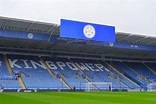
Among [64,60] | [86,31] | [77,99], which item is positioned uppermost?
[86,31]

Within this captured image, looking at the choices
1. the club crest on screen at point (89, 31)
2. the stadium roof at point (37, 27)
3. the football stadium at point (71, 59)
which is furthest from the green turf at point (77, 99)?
the club crest on screen at point (89, 31)

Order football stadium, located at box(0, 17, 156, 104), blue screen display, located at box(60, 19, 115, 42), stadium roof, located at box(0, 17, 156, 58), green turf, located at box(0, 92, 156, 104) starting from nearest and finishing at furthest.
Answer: green turf, located at box(0, 92, 156, 104) → stadium roof, located at box(0, 17, 156, 58) → blue screen display, located at box(60, 19, 115, 42) → football stadium, located at box(0, 17, 156, 104)

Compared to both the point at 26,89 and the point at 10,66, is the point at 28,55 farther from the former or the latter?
the point at 26,89

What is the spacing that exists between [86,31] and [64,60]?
12.6 metres

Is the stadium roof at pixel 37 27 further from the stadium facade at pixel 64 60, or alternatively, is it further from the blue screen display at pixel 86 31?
the blue screen display at pixel 86 31

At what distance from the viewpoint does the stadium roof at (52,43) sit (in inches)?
1539

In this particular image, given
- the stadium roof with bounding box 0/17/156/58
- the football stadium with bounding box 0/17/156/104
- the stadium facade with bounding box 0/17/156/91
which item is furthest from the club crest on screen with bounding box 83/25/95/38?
the stadium roof with bounding box 0/17/156/58

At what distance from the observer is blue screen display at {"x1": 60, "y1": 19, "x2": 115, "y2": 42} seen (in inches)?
1553

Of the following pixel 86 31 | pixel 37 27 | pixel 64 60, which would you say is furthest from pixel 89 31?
pixel 64 60

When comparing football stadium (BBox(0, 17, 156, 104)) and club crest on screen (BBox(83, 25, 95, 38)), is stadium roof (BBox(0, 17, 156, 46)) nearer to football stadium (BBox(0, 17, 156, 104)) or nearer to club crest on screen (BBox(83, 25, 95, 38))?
football stadium (BBox(0, 17, 156, 104))

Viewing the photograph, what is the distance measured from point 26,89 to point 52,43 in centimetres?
1103

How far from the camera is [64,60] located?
172 feet

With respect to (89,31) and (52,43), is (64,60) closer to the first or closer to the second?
(52,43)

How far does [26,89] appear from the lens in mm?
38906
